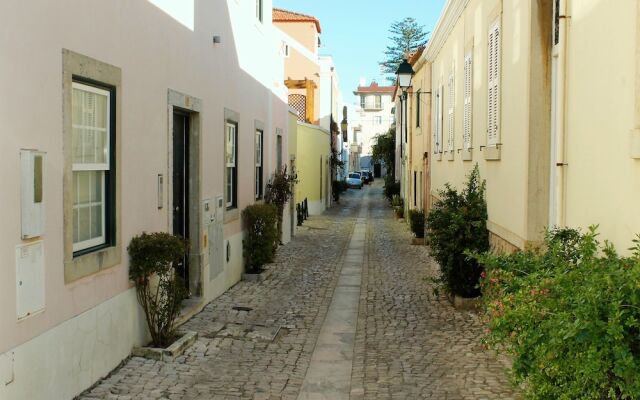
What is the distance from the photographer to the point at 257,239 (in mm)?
12070

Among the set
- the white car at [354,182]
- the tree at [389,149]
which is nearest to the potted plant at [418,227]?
the tree at [389,149]

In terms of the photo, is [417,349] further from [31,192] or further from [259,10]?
[259,10]

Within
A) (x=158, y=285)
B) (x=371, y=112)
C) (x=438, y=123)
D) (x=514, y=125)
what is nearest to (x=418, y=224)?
(x=438, y=123)

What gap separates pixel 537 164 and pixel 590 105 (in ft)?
6.22

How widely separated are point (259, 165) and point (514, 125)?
23.4 feet

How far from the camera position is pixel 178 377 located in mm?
6086

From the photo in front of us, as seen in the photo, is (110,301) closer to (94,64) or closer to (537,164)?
(94,64)

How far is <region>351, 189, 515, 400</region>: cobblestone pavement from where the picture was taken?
5857mm

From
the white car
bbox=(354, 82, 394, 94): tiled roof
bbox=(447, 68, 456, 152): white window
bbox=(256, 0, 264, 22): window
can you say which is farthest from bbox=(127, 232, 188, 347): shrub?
bbox=(354, 82, 394, 94): tiled roof

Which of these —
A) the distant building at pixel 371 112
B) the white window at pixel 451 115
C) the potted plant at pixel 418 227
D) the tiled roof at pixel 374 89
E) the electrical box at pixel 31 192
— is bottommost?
the potted plant at pixel 418 227

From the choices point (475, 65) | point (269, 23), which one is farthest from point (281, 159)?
point (475, 65)

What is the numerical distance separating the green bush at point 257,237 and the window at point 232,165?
0.51 meters

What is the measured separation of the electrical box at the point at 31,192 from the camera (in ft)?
14.8

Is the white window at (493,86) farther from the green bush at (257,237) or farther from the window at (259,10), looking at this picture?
the window at (259,10)
